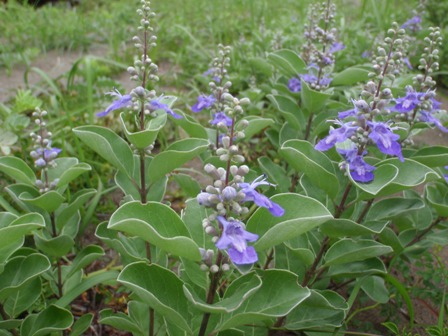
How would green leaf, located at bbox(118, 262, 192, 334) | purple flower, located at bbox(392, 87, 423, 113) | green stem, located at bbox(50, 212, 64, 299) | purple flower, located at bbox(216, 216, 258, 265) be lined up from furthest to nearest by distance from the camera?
1. green stem, located at bbox(50, 212, 64, 299)
2. purple flower, located at bbox(392, 87, 423, 113)
3. green leaf, located at bbox(118, 262, 192, 334)
4. purple flower, located at bbox(216, 216, 258, 265)

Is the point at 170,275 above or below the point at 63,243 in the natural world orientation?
above

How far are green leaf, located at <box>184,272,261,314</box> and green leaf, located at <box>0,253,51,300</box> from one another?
0.76 meters

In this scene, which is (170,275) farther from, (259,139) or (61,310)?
(259,139)

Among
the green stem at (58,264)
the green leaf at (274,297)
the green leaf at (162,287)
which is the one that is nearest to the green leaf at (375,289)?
the green leaf at (274,297)

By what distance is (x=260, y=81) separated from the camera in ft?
16.6

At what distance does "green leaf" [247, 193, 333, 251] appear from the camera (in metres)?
1.61

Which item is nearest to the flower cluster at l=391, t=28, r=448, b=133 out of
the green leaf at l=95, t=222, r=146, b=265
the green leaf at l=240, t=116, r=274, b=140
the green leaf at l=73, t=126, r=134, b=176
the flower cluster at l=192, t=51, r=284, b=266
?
the green leaf at l=240, t=116, r=274, b=140

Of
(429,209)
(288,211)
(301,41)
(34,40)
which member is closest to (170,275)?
(288,211)

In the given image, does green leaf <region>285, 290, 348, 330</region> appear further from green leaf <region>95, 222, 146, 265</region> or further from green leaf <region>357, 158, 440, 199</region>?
green leaf <region>95, 222, 146, 265</region>

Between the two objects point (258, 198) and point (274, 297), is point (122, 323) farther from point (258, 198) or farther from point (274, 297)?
point (258, 198)

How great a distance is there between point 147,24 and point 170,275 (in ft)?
3.54

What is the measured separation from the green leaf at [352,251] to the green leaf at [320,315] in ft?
0.66

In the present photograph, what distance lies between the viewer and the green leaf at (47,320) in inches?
87.5

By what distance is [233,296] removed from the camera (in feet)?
5.86
